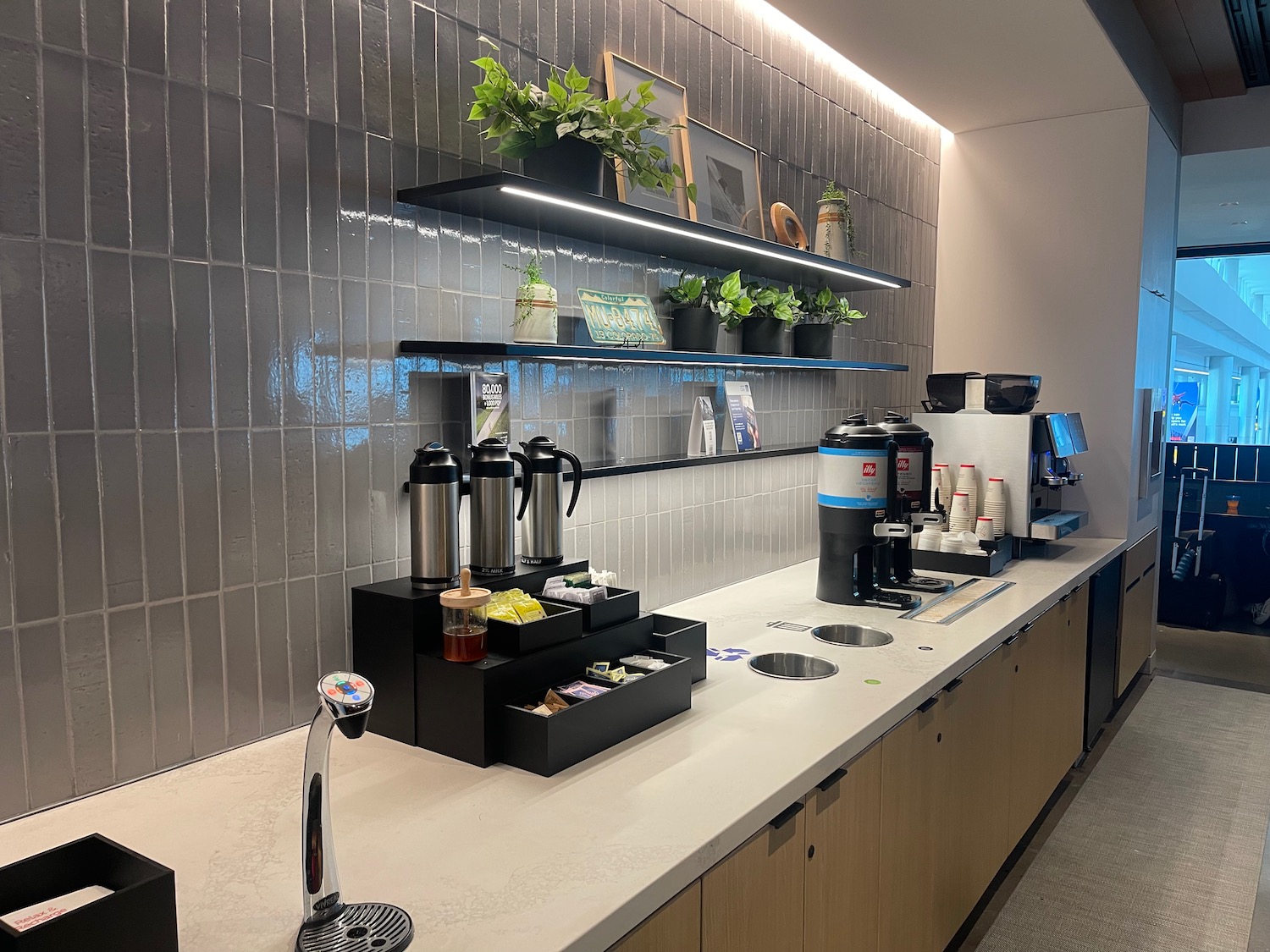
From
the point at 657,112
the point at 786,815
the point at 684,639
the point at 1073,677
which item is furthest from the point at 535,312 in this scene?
the point at 1073,677

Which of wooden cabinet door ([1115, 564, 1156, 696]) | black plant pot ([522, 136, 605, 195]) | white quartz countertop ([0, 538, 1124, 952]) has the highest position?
black plant pot ([522, 136, 605, 195])

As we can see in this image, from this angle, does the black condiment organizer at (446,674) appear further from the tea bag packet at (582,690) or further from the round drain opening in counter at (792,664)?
the round drain opening in counter at (792,664)

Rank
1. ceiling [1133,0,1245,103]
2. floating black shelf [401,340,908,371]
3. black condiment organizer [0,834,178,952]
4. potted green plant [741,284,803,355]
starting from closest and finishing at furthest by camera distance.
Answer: black condiment organizer [0,834,178,952] → floating black shelf [401,340,908,371] → potted green plant [741,284,803,355] → ceiling [1133,0,1245,103]

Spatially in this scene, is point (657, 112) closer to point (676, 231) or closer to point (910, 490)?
point (676, 231)

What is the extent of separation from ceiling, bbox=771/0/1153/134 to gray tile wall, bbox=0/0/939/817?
1.26 meters

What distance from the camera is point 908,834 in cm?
198

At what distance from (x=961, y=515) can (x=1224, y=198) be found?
3.59 metres

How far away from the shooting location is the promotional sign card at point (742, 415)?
2.91 meters

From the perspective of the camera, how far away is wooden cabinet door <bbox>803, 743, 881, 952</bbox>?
1.59 metres

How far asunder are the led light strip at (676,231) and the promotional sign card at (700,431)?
0.47m

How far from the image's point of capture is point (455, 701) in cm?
154

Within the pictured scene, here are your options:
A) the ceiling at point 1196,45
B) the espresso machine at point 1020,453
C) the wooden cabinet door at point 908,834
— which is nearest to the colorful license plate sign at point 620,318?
the wooden cabinet door at point 908,834

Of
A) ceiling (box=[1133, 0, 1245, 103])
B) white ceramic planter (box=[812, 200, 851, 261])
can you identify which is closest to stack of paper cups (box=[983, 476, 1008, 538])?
white ceramic planter (box=[812, 200, 851, 261])

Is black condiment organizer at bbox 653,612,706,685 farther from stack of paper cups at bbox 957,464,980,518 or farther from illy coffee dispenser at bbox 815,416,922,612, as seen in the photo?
stack of paper cups at bbox 957,464,980,518
